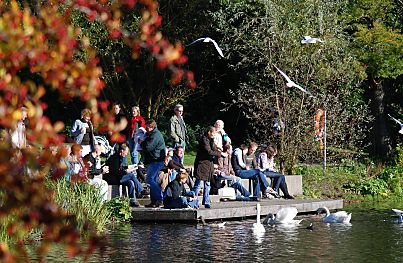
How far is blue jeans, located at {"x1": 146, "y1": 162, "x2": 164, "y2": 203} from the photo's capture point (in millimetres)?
19812

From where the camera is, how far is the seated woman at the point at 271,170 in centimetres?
2402

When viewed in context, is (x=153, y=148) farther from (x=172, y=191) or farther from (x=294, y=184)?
(x=294, y=184)

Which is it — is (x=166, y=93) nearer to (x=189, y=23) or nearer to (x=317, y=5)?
(x=189, y=23)

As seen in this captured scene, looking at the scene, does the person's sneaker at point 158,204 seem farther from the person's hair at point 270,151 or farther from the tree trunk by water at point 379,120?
the tree trunk by water at point 379,120

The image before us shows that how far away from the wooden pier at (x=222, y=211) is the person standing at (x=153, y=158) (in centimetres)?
48

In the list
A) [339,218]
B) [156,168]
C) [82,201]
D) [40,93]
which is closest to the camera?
[40,93]

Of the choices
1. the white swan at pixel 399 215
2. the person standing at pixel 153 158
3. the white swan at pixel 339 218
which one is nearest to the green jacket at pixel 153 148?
the person standing at pixel 153 158

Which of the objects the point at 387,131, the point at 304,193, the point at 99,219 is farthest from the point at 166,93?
the point at 99,219

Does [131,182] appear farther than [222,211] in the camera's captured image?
Yes

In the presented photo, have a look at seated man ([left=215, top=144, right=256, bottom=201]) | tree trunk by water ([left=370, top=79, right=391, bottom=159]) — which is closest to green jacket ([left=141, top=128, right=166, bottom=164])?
seated man ([left=215, top=144, right=256, bottom=201])

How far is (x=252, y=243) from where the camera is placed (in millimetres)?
15531

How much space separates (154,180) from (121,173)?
2.46 feet

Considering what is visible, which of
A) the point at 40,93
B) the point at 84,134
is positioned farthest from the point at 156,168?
the point at 40,93

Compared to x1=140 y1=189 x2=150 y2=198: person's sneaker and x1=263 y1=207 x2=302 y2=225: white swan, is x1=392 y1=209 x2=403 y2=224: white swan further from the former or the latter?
A: x1=140 y1=189 x2=150 y2=198: person's sneaker
